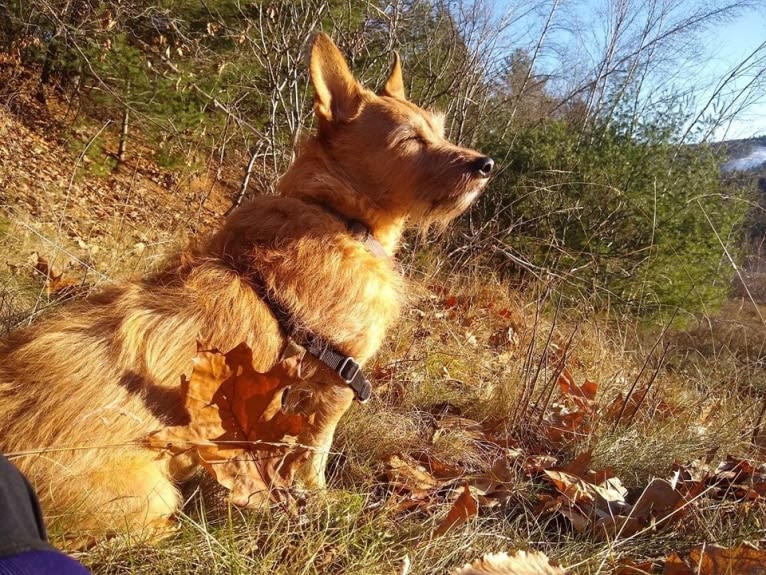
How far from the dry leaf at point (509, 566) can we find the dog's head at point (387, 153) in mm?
1851

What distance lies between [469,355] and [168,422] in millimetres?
3020

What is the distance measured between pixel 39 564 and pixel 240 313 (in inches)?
52.7

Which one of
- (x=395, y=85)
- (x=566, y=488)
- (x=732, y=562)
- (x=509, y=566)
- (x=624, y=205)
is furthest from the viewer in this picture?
(x=624, y=205)

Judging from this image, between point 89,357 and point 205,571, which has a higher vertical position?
point 89,357

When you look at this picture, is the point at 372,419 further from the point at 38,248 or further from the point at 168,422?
the point at 38,248

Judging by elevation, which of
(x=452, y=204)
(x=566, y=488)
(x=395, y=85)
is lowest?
(x=566, y=488)

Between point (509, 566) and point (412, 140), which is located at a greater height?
point (412, 140)

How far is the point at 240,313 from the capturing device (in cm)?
212

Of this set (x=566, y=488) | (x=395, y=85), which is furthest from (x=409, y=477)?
(x=395, y=85)

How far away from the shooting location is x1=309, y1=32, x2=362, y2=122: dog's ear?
264 centimetres

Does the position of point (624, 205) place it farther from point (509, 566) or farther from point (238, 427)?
point (509, 566)

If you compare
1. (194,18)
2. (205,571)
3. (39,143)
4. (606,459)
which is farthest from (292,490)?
(39,143)

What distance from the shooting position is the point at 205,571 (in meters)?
1.62

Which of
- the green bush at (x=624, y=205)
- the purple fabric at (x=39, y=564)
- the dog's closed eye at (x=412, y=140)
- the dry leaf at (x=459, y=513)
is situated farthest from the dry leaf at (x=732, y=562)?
the green bush at (x=624, y=205)
